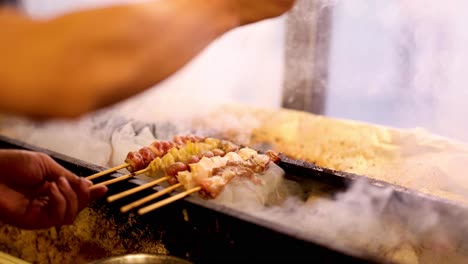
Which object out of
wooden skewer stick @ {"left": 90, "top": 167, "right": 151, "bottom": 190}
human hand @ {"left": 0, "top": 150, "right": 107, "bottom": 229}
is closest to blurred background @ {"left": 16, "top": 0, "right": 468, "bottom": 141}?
wooden skewer stick @ {"left": 90, "top": 167, "right": 151, "bottom": 190}

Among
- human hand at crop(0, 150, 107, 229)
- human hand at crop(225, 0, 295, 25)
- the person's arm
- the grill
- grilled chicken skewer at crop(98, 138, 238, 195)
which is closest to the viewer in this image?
the person's arm

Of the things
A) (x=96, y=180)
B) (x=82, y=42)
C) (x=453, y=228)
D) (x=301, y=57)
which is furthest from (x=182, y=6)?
(x=301, y=57)

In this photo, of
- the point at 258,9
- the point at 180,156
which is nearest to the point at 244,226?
the point at 180,156

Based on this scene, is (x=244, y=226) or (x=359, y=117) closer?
(x=244, y=226)

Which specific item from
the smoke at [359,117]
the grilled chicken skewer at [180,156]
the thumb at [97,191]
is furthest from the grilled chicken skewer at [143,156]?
the smoke at [359,117]

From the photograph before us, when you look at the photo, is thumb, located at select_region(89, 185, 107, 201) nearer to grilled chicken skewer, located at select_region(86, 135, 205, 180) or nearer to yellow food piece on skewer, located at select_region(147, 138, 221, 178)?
grilled chicken skewer, located at select_region(86, 135, 205, 180)

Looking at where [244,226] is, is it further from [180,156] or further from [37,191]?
[37,191]

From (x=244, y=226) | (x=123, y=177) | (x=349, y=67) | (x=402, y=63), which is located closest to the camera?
(x=244, y=226)
